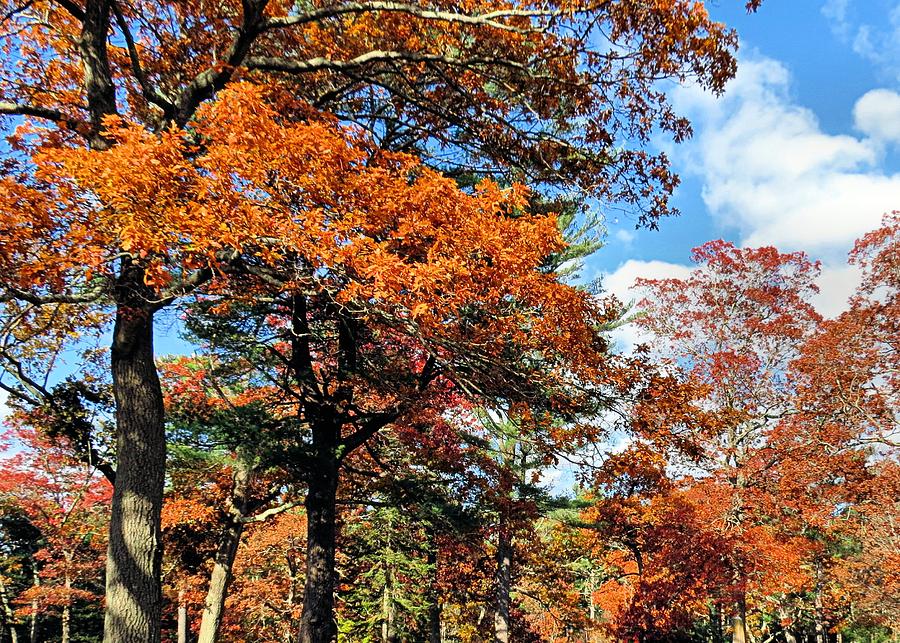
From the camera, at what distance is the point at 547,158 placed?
6.80 metres

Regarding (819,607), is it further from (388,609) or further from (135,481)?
(135,481)

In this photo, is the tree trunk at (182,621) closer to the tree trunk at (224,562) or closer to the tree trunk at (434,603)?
the tree trunk at (224,562)

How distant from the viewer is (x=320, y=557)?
8273mm

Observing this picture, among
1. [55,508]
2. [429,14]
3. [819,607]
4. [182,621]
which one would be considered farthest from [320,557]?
[819,607]

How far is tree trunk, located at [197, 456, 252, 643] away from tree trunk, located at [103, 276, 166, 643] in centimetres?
506

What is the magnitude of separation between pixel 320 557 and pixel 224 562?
473cm

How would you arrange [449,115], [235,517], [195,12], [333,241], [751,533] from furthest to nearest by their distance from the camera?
[751,533], [235,517], [449,115], [195,12], [333,241]

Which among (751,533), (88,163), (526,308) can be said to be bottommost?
(751,533)

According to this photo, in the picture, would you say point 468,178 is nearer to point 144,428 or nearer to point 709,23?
point 709,23

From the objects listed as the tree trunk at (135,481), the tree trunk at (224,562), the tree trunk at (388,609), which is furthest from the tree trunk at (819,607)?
the tree trunk at (135,481)

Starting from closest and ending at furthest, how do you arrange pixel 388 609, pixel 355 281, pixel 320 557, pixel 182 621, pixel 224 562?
pixel 355 281 → pixel 320 557 → pixel 224 562 → pixel 182 621 → pixel 388 609

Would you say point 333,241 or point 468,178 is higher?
point 468,178

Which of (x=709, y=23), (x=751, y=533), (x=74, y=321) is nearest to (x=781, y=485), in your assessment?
(x=751, y=533)

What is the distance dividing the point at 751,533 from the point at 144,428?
1459 centimetres
